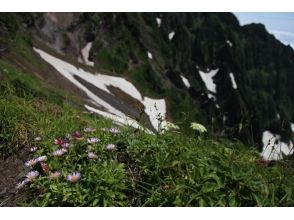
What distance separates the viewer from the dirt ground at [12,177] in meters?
6.01

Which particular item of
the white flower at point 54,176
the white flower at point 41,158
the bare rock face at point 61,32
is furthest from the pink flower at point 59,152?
the bare rock face at point 61,32

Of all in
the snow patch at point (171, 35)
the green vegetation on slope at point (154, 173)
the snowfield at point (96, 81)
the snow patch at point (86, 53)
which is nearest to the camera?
the green vegetation on slope at point (154, 173)

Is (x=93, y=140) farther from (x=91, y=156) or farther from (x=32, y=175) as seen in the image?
(x=32, y=175)

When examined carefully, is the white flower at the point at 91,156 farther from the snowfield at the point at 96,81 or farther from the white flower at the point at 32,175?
the snowfield at the point at 96,81

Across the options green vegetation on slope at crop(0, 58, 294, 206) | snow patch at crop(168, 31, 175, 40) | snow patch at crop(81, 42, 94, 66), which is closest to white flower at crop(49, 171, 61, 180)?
green vegetation on slope at crop(0, 58, 294, 206)

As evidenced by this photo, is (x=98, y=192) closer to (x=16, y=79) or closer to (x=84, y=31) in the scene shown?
(x=16, y=79)

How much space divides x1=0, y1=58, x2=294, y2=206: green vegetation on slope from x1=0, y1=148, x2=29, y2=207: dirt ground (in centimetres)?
13

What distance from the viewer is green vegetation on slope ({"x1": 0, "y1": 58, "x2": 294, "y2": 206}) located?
545cm

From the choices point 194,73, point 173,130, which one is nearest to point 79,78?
point 173,130

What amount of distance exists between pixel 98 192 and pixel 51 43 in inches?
3297

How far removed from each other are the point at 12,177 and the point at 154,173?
6.41 feet

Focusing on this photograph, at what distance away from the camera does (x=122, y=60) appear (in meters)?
113

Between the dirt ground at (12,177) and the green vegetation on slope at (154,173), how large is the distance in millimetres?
127
